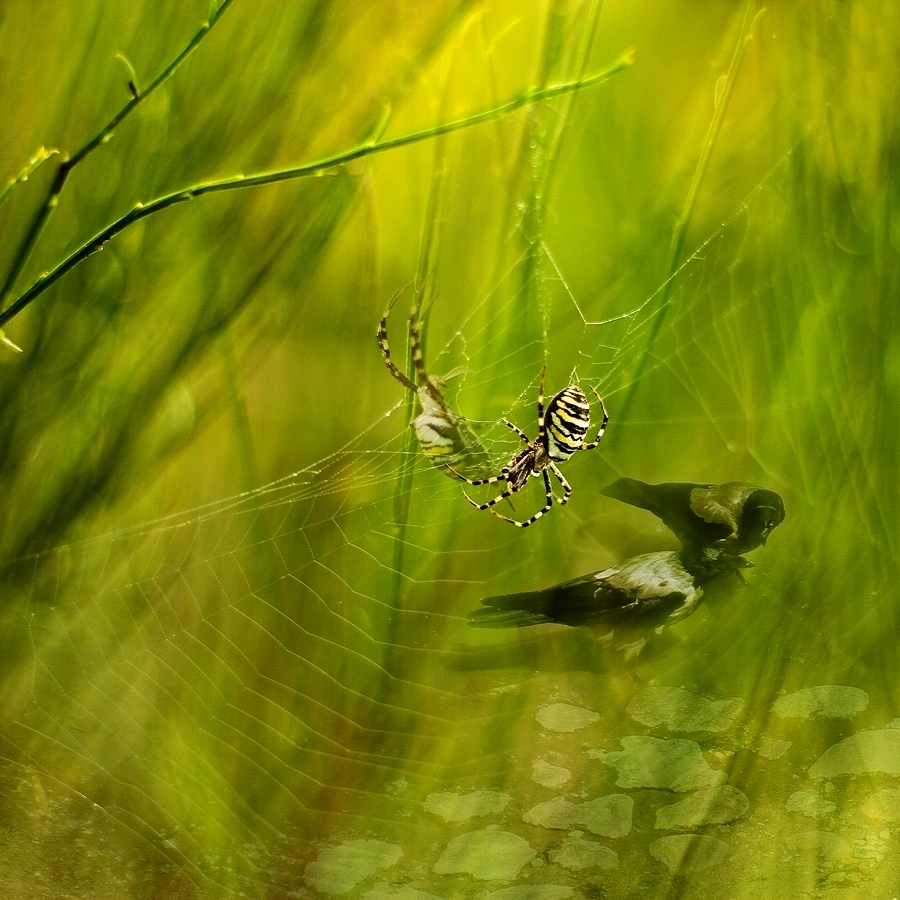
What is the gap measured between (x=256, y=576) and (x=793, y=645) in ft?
1.54

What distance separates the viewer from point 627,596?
72 cm

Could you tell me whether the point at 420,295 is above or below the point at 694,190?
below


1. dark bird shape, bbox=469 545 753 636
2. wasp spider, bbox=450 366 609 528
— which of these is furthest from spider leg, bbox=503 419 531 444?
dark bird shape, bbox=469 545 753 636

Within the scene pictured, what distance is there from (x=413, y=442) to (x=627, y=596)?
0.75ft

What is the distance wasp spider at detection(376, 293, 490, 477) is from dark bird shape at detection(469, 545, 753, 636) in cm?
13

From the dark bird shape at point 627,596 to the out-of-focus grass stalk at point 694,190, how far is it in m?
0.14

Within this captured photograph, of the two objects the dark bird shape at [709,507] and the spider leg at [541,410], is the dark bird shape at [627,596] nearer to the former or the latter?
the dark bird shape at [709,507]

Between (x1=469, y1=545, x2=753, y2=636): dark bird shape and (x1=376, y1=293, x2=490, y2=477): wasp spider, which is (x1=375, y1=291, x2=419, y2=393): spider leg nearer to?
(x1=376, y1=293, x2=490, y2=477): wasp spider

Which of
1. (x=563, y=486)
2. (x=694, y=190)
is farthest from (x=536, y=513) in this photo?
(x=694, y=190)

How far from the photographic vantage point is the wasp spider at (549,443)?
2.17 feet

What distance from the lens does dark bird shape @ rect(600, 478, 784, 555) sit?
708 mm

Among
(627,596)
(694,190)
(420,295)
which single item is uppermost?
(694,190)

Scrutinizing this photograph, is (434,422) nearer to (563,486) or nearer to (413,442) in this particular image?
(413,442)

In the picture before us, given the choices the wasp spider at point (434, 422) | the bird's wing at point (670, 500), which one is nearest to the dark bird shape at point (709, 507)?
the bird's wing at point (670, 500)
